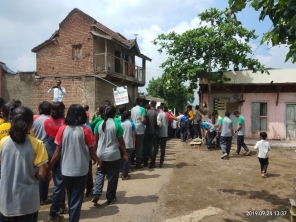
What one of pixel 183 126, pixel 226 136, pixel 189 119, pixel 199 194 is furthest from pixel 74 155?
pixel 183 126

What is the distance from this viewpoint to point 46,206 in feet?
16.0

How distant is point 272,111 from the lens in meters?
15.4

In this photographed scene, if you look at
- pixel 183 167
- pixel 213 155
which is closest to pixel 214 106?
pixel 213 155

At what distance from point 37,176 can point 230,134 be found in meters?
8.23

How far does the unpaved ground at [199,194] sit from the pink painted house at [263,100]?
22.7ft

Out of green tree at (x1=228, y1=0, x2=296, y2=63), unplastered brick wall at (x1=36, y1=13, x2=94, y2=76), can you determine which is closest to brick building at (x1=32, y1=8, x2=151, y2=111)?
unplastered brick wall at (x1=36, y1=13, x2=94, y2=76)

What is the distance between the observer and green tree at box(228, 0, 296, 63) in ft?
11.3

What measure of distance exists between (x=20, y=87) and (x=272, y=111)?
54.7ft

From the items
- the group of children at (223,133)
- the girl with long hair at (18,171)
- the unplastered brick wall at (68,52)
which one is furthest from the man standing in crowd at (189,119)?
the girl with long hair at (18,171)

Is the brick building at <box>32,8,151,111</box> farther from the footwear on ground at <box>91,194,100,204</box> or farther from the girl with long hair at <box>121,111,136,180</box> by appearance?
the footwear on ground at <box>91,194,100,204</box>

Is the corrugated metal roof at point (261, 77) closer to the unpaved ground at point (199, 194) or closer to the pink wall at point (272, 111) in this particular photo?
the pink wall at point (272, 111)

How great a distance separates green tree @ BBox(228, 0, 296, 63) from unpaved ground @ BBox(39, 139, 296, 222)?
275 cm

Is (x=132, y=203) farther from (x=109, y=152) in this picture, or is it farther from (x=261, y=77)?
(x=261, y=77)

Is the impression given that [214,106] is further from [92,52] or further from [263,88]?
[92,52]
